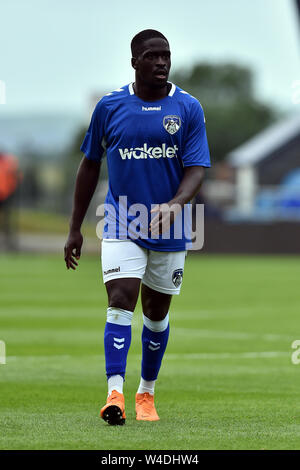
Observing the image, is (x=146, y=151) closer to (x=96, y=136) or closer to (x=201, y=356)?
(x=96, y=136)

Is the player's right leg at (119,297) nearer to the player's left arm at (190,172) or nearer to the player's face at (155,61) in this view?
the player's left arm at (190,172)

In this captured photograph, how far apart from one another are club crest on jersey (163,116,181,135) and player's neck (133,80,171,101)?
0.17 metres

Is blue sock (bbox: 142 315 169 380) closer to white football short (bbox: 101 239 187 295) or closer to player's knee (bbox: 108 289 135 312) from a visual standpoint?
white football short (bbox: 101 239 187 295)

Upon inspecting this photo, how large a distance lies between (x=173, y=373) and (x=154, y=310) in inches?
112

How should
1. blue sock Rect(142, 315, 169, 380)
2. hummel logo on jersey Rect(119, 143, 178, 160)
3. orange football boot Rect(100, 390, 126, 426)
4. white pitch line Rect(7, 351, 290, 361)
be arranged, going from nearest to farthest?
orange football boot Rect(100, 390, 126, 426) → hummel logo on jersey Rect(119, 143, 178, 160) → blue sock Rect(142, 315, 169, 380) → white pitch line Rect(7, 351, 290, 361)

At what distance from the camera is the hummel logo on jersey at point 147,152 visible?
7.36m

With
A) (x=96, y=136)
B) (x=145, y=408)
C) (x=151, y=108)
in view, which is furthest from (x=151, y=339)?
(x=151, y=108)

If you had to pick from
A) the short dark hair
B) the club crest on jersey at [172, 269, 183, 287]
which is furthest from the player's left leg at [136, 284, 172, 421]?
the short dark hair

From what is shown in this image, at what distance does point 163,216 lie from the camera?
719cm

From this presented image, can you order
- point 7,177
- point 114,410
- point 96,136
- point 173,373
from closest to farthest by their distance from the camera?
point 114,410, point 96,136, point 173,373, point 7,177

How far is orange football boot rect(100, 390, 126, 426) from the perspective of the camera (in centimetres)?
689

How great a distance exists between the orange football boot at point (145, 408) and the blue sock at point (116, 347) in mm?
390

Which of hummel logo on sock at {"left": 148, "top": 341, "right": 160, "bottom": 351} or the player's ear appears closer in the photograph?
the player's ear

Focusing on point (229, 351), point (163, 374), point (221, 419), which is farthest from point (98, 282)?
point (221, 419)
